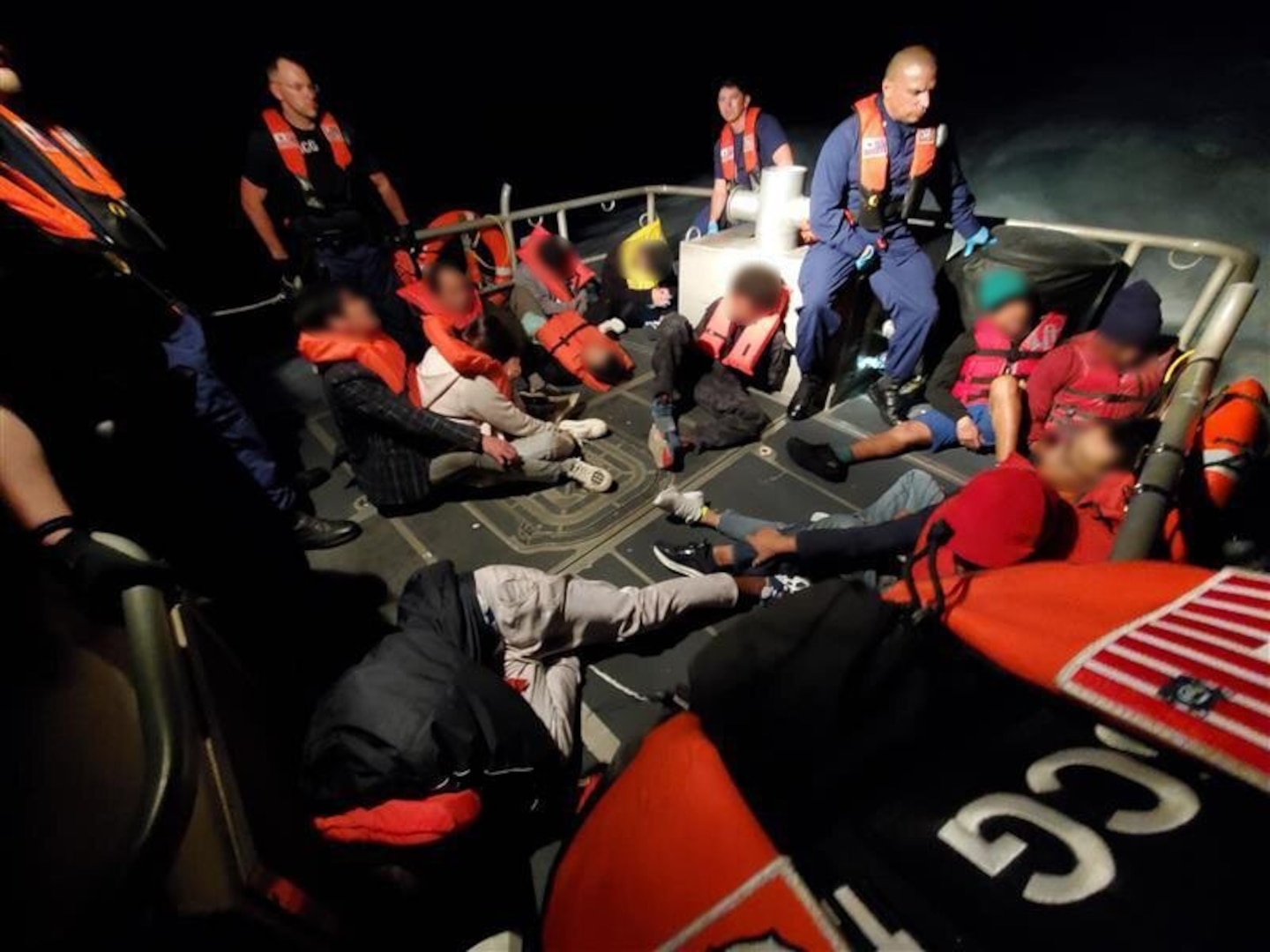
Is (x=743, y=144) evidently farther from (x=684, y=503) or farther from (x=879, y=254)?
(x=684, y=503)

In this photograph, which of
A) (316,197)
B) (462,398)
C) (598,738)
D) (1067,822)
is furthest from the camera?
(316,197)

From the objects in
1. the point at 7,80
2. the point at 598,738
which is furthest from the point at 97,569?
the point at 7,80

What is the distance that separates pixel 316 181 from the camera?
3.69 meters

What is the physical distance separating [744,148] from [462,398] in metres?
4.36

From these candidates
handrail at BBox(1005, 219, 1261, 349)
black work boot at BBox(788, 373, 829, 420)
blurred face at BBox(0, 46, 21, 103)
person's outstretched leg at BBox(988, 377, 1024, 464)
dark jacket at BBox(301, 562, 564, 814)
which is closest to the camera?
dark jacket at BBox(301, 562, 564, 814)

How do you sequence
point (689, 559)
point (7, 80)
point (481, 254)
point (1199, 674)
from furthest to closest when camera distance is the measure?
1. point (481, 254)
2. point (689, 559)
3. point (7, 80)
4. point (1199, 674)

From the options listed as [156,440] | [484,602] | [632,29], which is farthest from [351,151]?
[632,29]

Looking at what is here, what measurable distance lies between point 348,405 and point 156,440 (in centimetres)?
104

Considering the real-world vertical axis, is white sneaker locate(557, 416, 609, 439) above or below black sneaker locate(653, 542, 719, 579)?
above

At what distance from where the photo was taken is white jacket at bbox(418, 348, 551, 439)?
2887 millimetres

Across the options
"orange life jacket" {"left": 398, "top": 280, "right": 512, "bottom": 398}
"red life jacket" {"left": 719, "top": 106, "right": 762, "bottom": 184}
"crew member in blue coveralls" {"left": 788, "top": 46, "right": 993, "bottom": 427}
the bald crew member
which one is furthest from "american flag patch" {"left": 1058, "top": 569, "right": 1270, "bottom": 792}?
"red life jacket" {"left": 719, "top": 106, "right": 762, "bottom": 184}

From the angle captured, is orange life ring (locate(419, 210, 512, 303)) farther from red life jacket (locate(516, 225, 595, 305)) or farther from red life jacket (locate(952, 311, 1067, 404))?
red life jacket (locate(952, 311, 1067, 404))

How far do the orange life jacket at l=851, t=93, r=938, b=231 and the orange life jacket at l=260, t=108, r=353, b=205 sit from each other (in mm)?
3580

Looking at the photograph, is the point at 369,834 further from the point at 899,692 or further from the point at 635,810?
the point at 899,692
